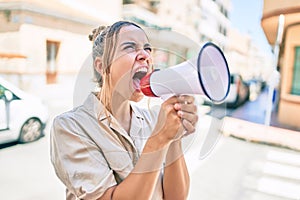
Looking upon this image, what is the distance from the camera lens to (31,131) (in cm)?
A: 232

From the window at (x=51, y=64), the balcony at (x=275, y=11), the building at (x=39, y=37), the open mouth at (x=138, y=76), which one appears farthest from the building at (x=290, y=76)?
the open mouth at (x=138, y=76)

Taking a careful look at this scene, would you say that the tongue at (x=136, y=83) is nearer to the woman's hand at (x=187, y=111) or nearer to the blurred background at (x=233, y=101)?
the woman's hand at (x=187, y=111)

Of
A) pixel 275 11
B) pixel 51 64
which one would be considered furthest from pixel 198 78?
pixel 51 64

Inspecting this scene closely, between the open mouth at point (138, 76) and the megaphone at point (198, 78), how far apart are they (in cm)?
2

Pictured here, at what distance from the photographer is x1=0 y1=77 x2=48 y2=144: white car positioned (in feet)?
6.77

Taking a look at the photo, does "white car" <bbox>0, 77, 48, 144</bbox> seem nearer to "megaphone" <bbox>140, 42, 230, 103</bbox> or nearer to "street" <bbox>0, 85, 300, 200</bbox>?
"street" <bbox>0, 85, 300, 200</bbox>

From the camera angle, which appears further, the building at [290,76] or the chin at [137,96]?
the building at [290,76]

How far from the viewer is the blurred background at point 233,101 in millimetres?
1437

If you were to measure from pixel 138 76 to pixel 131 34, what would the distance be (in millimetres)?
79

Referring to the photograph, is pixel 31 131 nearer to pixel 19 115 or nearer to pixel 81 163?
pixel 19 115

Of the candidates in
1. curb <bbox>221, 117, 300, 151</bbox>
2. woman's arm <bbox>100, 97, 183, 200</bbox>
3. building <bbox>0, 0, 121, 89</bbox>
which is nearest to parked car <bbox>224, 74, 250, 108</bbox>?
woman's arm <bbox>100, 97, 183, 200</bbox>

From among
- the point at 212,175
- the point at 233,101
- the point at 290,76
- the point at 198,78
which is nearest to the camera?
the point at 198,78

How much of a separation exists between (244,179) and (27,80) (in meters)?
1.95

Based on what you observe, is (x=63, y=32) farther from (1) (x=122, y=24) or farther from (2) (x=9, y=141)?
(1) (x=122, y=24)
